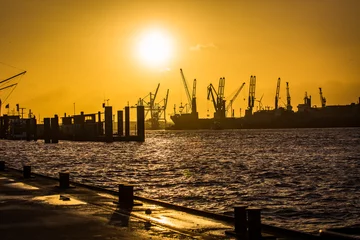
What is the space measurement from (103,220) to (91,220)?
0.34 meters

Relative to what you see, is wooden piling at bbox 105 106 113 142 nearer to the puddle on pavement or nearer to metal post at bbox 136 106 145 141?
metal post at bbox 136 106 145 141

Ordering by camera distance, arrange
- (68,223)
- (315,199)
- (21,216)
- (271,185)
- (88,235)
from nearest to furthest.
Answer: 1. (88,235)
2. (68,223)
3. (21,216)
4. (315,199)
5. (271,185)

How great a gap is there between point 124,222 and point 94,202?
16.7 feet

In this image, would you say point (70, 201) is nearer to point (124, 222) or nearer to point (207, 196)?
point (124, 222)

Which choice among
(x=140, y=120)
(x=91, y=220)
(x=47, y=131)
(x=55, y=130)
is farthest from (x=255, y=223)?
(x=47, y=131)

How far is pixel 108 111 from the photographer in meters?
150

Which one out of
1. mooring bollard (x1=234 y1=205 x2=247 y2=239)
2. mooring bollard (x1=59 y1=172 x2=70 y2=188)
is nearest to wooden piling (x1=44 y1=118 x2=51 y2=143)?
mooring bollard (x1=59 y1=172 x2=70 y2=188)

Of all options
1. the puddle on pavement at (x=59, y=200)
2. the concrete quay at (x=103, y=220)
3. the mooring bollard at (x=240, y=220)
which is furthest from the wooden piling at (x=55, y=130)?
the mooring bollard at (x=240, y=220)

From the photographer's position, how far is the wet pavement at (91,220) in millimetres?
15812

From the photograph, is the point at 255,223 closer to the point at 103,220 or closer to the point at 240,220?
the point at 240,220

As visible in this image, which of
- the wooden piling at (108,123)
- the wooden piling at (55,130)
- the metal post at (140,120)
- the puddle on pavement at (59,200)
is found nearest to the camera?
the puddle on pavement at (59,200)

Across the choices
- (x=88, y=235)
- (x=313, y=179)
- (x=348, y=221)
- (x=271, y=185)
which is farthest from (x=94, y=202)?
(x=313, y=179)

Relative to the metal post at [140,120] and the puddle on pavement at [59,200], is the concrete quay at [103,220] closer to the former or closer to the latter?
the puddle on pavement at [59,200]

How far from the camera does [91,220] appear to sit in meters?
18.1
